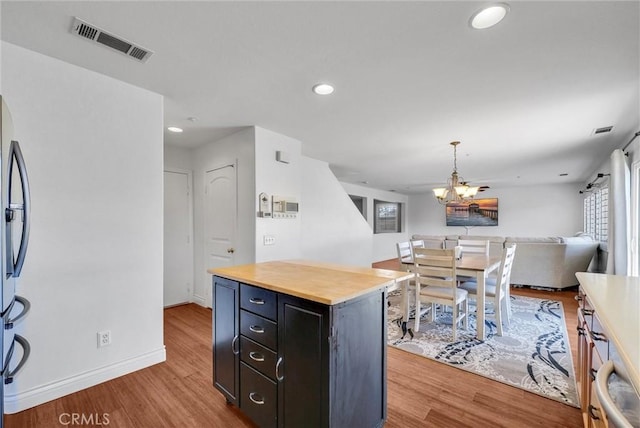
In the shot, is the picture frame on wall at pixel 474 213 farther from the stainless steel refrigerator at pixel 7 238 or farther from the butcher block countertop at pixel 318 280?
the stainless steel refrigerator at pixel 7 238

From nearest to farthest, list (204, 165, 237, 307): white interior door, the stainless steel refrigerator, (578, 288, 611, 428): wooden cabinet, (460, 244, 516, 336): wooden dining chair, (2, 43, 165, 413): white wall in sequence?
(578, 288, 611, 428): wooden cabinet → the stainless steel refrigerator → (2, 43, 165, 413): white wall → (460, 244, 516, 336): wooden dining chair → (204, 165, 237, 307): white interior door

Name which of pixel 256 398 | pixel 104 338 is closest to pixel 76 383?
pixel 104 338

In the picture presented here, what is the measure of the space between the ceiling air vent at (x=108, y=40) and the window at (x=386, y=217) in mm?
8086

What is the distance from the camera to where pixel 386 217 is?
10.1m

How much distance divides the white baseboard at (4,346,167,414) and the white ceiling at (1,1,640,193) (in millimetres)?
2369

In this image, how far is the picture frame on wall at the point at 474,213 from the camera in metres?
A: 9.62

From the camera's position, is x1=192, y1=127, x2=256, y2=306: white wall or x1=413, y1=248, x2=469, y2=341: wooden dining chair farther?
x1=192, y1=127, x2=256, y2=306: white wall

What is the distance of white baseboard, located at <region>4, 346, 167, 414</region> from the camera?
1883mm

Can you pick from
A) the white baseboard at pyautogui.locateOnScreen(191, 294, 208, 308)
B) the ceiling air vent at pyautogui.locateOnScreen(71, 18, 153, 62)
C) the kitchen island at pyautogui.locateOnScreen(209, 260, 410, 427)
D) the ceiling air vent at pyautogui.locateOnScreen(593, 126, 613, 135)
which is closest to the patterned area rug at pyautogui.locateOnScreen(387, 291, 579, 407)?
the kitchen island at pyautogui.locateOnScreen(209, 260, 410, 427)

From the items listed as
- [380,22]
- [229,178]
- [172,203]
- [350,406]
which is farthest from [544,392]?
[172,203]

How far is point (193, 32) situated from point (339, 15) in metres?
0.90

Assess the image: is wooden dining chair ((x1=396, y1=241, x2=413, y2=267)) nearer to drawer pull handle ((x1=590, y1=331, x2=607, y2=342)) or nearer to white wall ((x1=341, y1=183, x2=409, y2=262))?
drawer pull handle ((x1=590, y1=331, x2=607, y2=342))

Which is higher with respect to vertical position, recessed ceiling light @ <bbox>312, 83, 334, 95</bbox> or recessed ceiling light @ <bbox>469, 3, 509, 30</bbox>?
recessed ceiling light @ <bbox>312, 83, 334, 95</bbox>

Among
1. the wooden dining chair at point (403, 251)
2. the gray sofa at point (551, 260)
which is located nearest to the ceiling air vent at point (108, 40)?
the wooden dining chair at point (403, 251)
